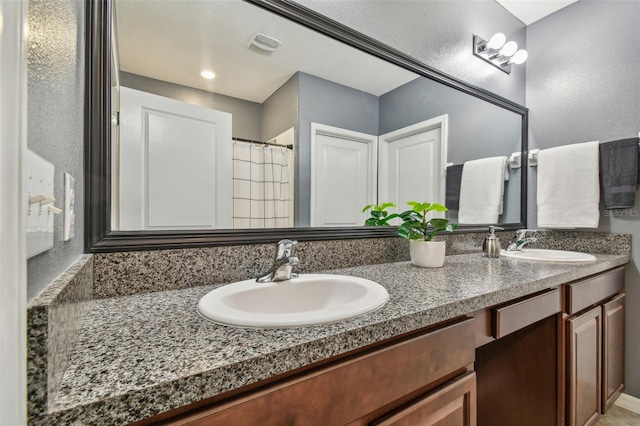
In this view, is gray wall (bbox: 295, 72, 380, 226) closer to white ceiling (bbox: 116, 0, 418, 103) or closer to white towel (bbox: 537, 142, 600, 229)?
white ceiling (bbox: 116, 0, 418, 103)

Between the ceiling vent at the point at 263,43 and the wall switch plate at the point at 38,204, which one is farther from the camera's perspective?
the ceiling vent at the point at 263,43

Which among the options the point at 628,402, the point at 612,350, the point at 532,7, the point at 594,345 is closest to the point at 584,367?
the point at 594,345

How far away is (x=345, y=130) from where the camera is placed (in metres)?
1.23

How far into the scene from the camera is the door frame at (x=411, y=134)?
1.33 meters

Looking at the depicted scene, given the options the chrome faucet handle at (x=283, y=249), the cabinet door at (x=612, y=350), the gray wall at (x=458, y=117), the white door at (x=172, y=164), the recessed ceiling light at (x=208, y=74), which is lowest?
the cabinet door at (x=612, y=350)

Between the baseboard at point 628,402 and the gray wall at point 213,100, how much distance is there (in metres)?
2.26

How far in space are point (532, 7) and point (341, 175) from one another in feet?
5.87

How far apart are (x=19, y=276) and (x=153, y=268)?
0.56m

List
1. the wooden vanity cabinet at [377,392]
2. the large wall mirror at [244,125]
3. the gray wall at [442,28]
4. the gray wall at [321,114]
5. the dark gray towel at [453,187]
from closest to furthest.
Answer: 1. the wooden vanity cabinet at [377,392]
2. the large wall mirror at [244,125]
3. the gray wall at [321,114]
4. the gray wall at [442,28]
5. the dark gray towel at [453,187]

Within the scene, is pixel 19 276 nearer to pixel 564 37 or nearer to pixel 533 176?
pixel 533 176

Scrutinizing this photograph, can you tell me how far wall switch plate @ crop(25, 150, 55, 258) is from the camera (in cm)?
31

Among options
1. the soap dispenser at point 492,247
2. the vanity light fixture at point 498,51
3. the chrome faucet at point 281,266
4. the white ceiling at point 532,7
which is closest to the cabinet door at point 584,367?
the soap dispenser at point 492,247

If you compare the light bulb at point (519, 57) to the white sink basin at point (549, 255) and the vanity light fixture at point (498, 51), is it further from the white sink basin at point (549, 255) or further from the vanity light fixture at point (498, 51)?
the white sink basin at point (549, 255)

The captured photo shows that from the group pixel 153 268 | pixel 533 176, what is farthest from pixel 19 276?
pixel 533 176
